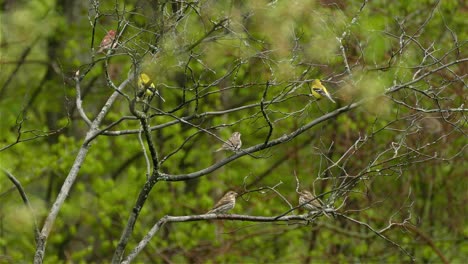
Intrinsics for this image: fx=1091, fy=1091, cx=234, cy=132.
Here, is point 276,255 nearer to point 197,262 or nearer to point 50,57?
point 197,262

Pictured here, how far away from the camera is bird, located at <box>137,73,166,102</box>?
8172mm

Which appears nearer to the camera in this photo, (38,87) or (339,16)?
(339,16)

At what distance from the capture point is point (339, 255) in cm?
1812

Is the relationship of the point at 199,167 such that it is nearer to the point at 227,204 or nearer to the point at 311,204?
the point at 227,204

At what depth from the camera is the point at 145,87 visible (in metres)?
8.12

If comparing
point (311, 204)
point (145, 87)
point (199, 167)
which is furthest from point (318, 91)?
point (199, 167)

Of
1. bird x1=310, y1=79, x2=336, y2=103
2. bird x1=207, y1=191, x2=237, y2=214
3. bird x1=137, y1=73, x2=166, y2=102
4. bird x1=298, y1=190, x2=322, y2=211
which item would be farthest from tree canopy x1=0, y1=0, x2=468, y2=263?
bird x1=137, y1=73, x2=166, y2=102

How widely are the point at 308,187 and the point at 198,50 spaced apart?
8.74m

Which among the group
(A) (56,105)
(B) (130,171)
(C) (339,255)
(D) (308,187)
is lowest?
(C) (339,255)

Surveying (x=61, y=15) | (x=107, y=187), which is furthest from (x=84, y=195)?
(x=61, y=15)

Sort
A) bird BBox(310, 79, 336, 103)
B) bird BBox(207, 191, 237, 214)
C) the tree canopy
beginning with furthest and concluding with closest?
1. the tree canopy
2. bird BBox(207, 191, 237, 214)
3. bird BBox(310, 79, 336, 103)

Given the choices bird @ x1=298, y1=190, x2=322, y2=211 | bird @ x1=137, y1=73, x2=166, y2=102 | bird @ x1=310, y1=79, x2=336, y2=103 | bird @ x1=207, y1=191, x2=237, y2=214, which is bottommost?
bird @ x1=298, y1=190, x2=322, y2=211

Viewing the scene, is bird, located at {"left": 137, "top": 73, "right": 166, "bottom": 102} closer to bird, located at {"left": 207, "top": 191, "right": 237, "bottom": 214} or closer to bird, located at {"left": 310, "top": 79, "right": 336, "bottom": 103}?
bird, located at {"left": 310, "top": 79, "right": 336, "bottom": 103}

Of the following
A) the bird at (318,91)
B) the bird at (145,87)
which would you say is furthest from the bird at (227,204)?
the bird at (145,87)
